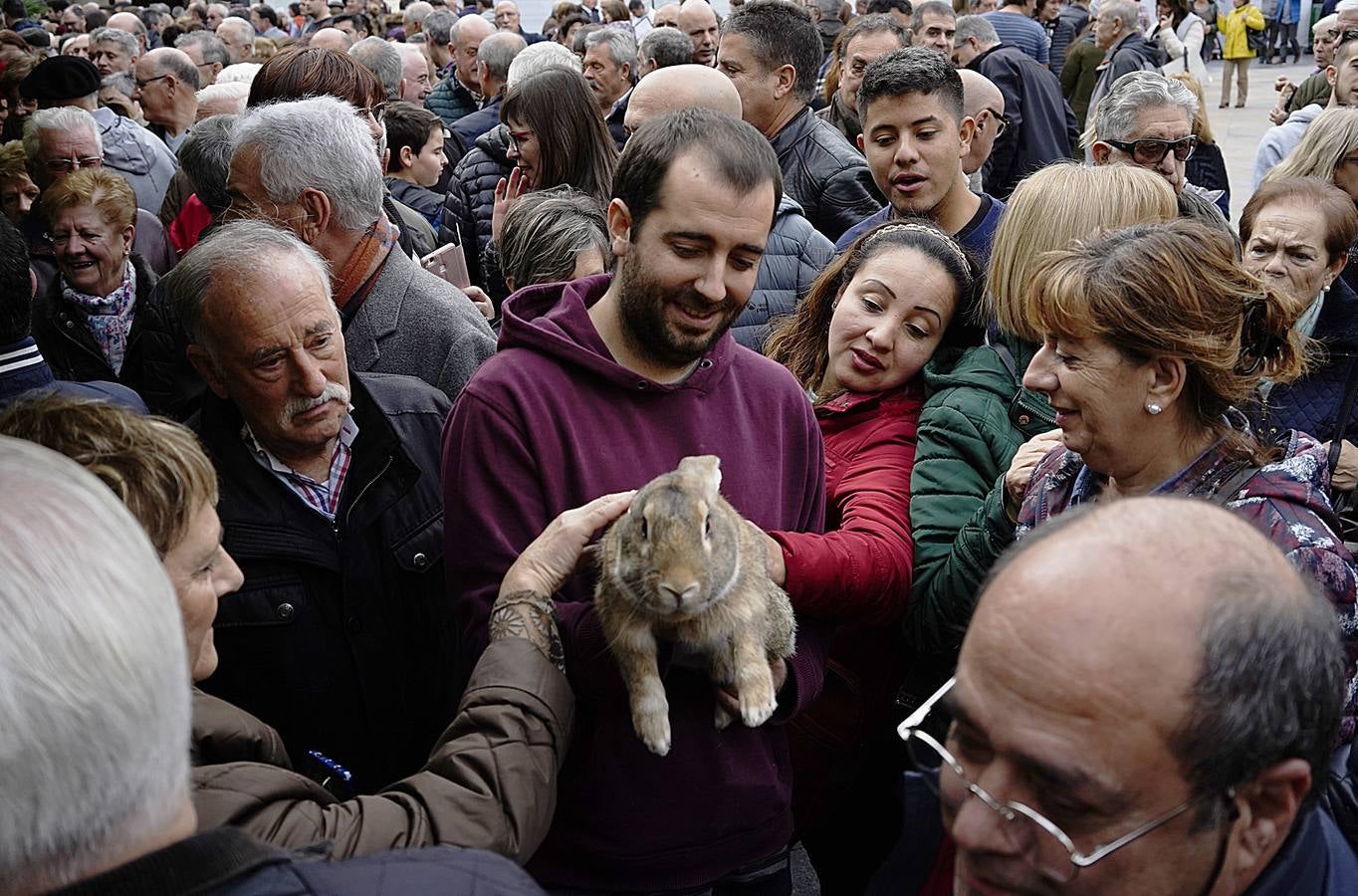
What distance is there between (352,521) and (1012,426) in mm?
1883

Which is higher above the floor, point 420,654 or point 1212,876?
point 1212,876

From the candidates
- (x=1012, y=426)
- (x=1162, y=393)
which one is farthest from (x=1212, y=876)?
(x=1012, y=426)

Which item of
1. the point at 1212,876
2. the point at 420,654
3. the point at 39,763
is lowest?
the point at 420,654

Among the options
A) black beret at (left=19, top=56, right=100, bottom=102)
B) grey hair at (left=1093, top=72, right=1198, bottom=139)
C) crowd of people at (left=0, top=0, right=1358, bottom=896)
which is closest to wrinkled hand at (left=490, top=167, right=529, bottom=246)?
crowd of people at (left=0, top=0, right=1358, bottom=896)

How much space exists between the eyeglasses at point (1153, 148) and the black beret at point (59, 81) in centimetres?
658

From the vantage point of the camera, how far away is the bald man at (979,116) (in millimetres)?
6539

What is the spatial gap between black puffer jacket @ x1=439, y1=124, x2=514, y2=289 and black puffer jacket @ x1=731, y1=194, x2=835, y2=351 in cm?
219

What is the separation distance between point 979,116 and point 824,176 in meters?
1.05

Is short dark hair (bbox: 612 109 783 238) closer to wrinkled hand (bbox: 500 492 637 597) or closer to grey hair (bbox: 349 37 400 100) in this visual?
wrinkled hand (bbox: 500 492 637 597)

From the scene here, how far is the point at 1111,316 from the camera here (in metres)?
2.67

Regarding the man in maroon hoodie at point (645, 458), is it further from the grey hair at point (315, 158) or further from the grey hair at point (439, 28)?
the grey hair at point (439, 28)

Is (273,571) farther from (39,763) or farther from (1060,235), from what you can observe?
(1060,235)

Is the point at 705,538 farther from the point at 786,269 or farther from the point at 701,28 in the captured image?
the point at 701,28

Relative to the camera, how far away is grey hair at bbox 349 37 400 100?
882 cm
